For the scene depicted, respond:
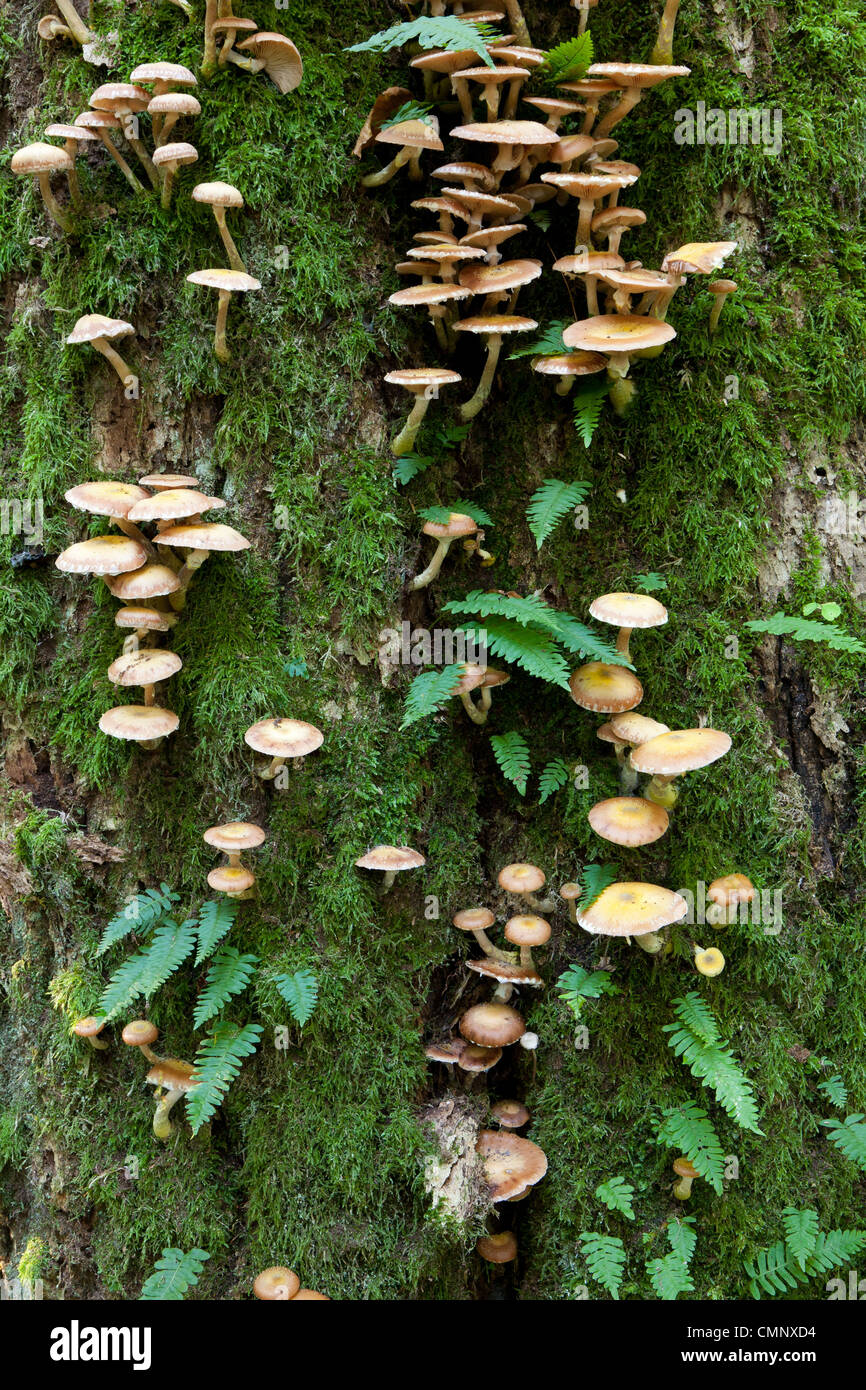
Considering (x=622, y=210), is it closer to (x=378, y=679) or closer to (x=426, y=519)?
(x=426, y=519)

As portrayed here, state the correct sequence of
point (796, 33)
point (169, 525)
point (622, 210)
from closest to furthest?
point (169, 525) < point (622, 210) < point (796, 33)

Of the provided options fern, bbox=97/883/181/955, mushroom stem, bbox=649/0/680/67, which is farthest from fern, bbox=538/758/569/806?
mushroom stem, bbox=649/0/680/67

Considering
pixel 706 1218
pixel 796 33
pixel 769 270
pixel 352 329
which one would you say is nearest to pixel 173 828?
pixel 352 329

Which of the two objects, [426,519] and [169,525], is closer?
[169,525]

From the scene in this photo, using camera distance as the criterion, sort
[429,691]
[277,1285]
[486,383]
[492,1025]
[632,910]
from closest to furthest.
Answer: [277,1285] < [632,910] < [429,691] < [492,1025] < [486,383]

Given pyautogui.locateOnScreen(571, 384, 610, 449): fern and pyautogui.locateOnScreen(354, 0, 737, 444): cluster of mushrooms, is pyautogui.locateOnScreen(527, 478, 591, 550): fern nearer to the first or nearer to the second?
pyautogui.locateOnScreen(571, 384, 610, 449): fern

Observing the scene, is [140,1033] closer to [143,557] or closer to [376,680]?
[376,680]

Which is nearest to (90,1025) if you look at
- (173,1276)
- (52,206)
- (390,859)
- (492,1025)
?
(173,1276)
